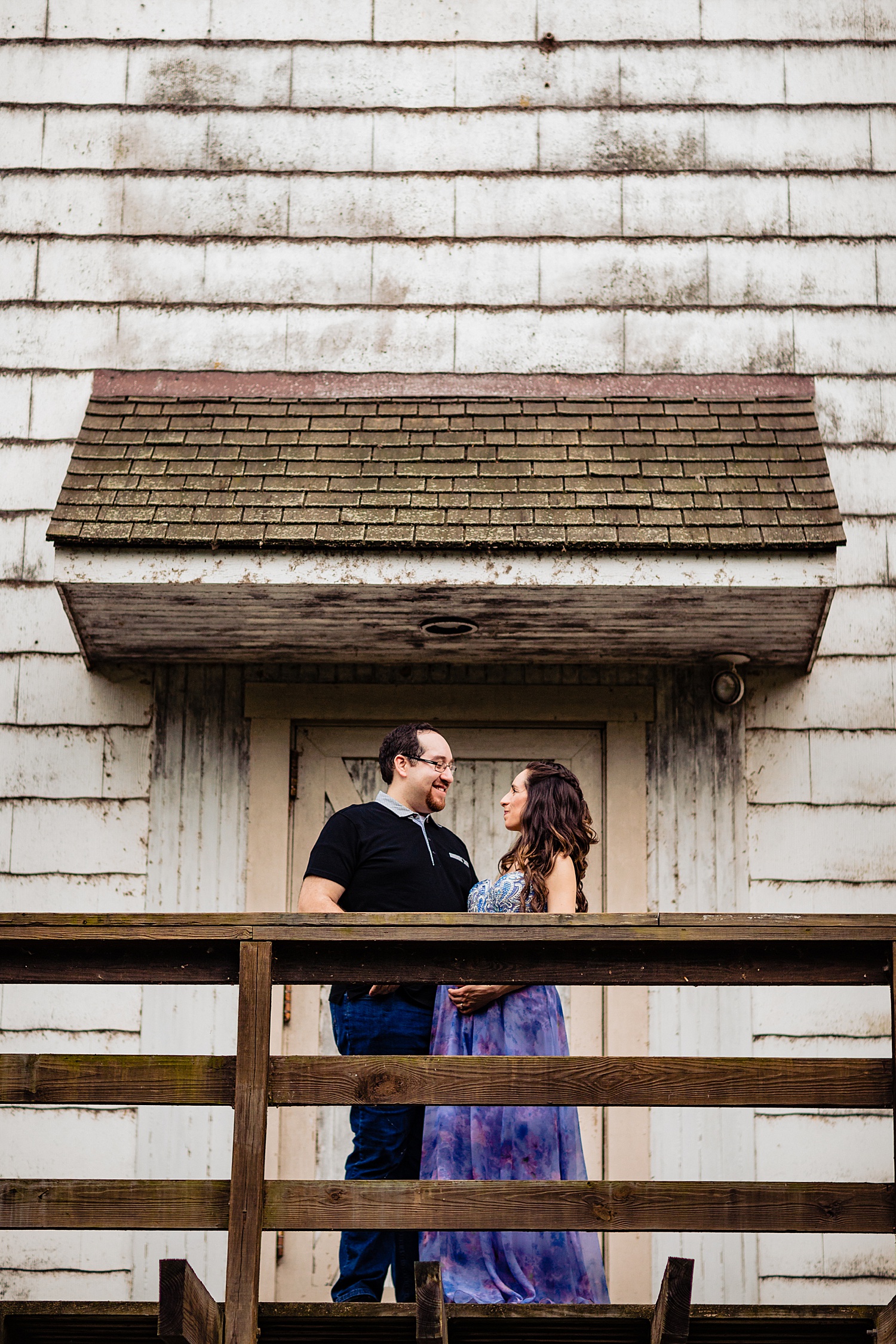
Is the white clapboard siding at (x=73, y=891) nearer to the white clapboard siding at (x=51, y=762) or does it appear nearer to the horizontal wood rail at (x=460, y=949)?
the white clapboard siding at (x=51, y=762)

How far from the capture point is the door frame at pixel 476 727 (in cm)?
541

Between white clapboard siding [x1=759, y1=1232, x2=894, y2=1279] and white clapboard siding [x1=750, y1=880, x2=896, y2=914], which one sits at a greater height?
white clapboard siding [x1=750, y1=880, x2=896, y2=914]

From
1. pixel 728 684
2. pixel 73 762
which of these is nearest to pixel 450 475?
pixel 728 684

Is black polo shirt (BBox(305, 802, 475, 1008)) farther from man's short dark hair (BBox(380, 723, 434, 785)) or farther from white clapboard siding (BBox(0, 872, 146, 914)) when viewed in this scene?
white clapboard siding (BBox(0, 872, 146, 914))

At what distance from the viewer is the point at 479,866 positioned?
18.0ft

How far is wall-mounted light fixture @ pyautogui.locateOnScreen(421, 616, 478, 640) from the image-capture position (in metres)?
5.09

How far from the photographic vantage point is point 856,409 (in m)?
5.70

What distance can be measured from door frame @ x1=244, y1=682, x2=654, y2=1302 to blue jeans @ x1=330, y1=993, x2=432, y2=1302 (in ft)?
3.85

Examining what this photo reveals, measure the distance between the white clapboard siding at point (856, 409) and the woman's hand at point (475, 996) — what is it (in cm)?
278

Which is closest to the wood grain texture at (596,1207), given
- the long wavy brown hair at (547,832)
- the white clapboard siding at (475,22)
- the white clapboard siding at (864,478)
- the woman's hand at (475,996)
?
the woman's hand at (475,996)

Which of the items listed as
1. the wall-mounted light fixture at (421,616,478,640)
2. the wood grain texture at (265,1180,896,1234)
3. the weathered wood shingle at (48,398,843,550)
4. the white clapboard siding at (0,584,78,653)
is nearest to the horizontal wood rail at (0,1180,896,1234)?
the wood grain texture at (265,1180,896,1234)

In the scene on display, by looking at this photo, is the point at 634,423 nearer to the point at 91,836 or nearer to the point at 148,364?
the point at 148,364

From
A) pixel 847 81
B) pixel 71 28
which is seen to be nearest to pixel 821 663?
pixel 847 81

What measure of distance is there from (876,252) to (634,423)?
4.42ft
